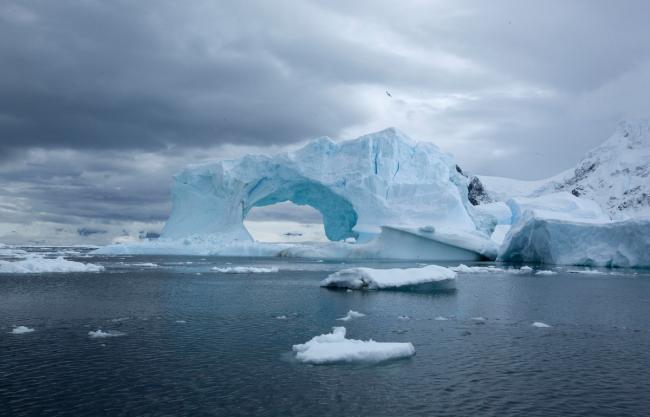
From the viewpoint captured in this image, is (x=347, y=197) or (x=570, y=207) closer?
(x=347, y=197)

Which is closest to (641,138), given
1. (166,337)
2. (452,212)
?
(452,212)

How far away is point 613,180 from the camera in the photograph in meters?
87.4

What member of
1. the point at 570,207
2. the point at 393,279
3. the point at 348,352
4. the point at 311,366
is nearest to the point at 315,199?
the point at 570,207

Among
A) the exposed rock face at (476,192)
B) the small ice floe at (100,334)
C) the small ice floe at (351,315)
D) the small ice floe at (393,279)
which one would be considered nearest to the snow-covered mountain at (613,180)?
the exposed rock face at (476,192)

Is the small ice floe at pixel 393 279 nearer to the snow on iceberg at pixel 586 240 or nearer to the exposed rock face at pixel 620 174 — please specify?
the snow on iceberg at pixel 586 240

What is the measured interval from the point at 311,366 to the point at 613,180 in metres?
91.3

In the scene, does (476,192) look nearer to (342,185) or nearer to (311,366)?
(342,185)

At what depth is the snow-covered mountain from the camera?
8131 centimetres

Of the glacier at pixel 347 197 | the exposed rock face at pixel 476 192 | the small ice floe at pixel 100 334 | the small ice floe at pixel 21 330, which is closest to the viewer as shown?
the small ice floe at pixel 100 334

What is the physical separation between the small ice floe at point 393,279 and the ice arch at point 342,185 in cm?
2012

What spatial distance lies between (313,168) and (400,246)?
9.09 m

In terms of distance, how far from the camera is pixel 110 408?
6906 millimetres

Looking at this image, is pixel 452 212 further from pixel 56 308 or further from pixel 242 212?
pixel 56 308

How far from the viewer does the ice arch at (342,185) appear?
40.1 meters
